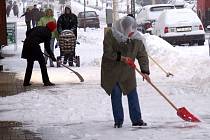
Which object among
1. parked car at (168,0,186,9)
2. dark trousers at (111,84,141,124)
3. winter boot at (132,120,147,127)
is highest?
parked car at (168,0,186,9)

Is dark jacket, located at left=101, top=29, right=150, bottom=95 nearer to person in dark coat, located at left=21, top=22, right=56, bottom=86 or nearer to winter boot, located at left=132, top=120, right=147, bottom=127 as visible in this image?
winter boot, located at left=132, top=120, right=147, bottom=127

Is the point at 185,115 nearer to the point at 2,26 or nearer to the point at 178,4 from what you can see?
the point at 2,26

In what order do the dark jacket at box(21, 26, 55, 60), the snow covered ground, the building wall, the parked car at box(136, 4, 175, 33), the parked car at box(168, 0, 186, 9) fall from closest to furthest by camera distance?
the snow covered ground → the dark jacket at box(21, 26, 55, 60) → the building wall → the parked car at box(136, 4, 175, 33) → the parked car at box(168, 0, 186, 9)

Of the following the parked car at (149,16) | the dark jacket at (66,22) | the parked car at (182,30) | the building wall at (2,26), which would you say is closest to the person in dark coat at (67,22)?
the dark jacket at (66,22)

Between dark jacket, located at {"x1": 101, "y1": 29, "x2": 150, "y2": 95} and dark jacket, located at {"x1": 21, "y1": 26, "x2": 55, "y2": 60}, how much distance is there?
5258 millimetres

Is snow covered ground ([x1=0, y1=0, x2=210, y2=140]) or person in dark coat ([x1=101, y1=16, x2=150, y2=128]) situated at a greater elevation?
person in dark coat ([x1=101, y1=16, x2=150, y2=128])

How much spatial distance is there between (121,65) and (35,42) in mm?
5473

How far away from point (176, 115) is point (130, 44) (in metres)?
1.66

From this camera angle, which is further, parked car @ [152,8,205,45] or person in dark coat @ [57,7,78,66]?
parked car @ [152,8,205,45]

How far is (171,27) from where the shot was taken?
82.5ft

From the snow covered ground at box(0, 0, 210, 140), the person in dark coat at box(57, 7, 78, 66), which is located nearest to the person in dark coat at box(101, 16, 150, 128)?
the snow covered ground at box(0, 0, 210, 140)

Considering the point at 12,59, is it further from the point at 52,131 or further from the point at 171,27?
the point at 52,131

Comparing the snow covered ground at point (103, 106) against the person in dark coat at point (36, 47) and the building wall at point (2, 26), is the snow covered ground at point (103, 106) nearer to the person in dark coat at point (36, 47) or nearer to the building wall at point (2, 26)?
the person in dark coat at point (36, 47)

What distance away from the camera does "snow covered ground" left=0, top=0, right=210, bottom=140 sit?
8352mm
